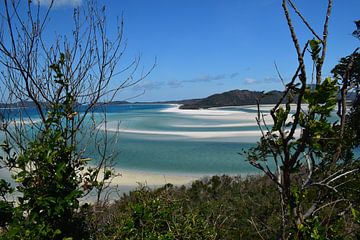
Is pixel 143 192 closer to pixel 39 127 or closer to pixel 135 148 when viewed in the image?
pixel 39 127

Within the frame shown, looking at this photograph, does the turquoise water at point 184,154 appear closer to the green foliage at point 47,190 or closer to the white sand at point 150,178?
the white sand at point 150,178

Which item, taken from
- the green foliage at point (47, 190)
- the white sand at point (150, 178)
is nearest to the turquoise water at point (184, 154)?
the white sand at point (150, 178)

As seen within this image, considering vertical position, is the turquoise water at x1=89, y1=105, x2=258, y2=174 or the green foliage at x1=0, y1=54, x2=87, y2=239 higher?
the green foliage at x1=0, y1=54, x2=87, y2=239

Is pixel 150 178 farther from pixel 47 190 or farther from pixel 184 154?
pixel 47 190

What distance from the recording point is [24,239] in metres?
2.26

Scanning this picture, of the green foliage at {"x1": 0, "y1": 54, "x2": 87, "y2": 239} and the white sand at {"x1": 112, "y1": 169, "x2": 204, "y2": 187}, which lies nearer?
the green foliage at {"x1": 0, "y1": 54, "x2": 87, "y2": 239}

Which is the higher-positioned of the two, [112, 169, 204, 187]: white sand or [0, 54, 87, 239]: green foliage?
[0, 54, 87, 239]: green foliage

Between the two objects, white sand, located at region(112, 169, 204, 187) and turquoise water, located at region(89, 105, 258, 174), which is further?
Result: turquoise water, located at region(89, 105, 258, 174)

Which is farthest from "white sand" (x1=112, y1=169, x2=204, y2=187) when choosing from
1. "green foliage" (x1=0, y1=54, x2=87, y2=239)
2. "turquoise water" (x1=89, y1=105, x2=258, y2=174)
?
"green foliage" (x1=0, y1=54, x2=87, y2=239)

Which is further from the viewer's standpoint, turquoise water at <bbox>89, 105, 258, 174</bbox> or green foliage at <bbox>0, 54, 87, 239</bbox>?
turquoise water at <bbox>89, 105, 258, 174</bbox>

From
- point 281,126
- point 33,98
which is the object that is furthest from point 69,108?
point 281,126

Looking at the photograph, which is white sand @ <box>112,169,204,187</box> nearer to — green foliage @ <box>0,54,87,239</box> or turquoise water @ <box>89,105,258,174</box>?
turquoise water @ <box>89,105,258,174</box>

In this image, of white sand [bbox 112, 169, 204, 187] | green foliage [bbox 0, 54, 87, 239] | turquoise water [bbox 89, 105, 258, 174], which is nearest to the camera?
green foliage [bbox 0, 54, 87, 239]

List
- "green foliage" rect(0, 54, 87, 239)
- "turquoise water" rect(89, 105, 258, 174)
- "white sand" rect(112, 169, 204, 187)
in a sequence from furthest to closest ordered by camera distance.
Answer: "turquoise water" rect(89, 105, 258, 174) < "white sand" rect(112, 169, 204, 187) < "green foliage" rect(0, 54, 87, 239)
